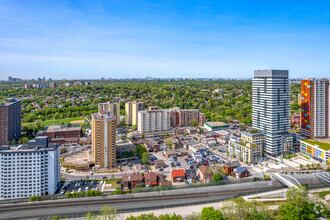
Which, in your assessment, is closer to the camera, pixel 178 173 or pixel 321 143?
pixel 178 173

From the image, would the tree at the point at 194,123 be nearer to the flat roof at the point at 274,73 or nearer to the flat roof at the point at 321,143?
the flat roof at the point at 274,73

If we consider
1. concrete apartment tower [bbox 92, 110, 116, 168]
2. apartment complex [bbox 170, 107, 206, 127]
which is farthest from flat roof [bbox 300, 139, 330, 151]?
concrete apartment tower [bbox 92, 110, 116, 168]

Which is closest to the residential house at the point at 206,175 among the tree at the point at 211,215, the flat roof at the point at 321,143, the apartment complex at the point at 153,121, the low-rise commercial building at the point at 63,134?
the tree at the point at 211,215

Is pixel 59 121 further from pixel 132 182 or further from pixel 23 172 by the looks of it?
pixel 132 182

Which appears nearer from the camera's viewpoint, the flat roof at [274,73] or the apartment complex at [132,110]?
the flat roof at [274,73]

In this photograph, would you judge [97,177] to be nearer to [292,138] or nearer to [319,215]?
[319,215]

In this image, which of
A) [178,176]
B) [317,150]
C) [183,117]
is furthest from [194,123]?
[178,176]

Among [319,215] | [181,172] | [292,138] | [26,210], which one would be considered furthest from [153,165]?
[292,138]
